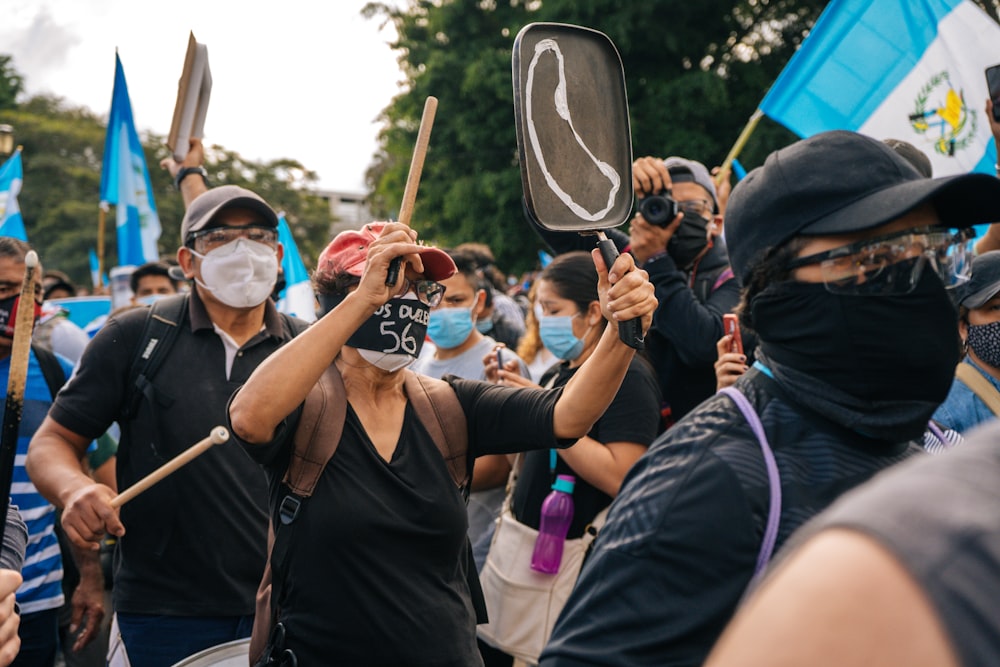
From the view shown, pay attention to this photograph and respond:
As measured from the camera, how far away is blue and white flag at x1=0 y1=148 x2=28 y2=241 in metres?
7.19

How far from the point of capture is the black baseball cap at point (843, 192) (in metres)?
1.55

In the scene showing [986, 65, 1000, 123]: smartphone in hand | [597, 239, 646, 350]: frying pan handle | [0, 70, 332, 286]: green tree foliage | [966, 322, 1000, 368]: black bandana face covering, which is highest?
[986, 65, 1000, 123]: smartphone in hand

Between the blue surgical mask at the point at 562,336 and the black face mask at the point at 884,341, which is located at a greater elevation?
the black face mask at the point at 884,341

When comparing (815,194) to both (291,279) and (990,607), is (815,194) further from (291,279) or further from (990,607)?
(291,279)

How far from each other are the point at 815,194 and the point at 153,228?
771 centimetres

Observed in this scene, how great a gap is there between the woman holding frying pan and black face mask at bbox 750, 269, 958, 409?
624 mm

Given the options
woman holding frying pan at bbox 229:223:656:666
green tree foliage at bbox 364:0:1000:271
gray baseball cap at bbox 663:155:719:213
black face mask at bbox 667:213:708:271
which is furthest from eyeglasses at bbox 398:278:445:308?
green tree foliage at bbox 364:0:1000:271

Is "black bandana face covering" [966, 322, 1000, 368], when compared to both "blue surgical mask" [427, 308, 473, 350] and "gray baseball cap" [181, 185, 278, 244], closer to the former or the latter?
"blue surgical mask" [427, 308, 473, 350]

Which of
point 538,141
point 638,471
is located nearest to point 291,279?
point 538,141

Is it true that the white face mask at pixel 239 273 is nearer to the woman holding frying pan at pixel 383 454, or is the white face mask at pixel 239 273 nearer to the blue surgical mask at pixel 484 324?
the woman holding frying pan at pixel 383 454

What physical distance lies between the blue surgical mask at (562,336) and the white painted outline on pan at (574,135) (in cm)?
176

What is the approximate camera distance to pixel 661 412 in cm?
390

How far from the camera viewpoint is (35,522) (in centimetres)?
390

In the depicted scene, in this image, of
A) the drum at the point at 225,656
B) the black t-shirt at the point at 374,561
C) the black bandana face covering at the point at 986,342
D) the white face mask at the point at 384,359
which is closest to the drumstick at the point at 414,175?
the white face mask at the point at 384,359
